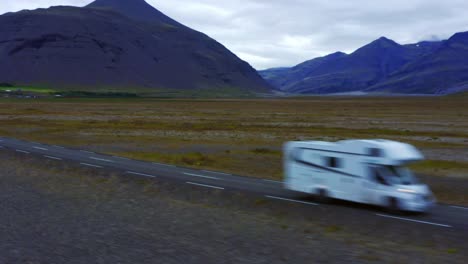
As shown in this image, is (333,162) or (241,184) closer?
(333,162)

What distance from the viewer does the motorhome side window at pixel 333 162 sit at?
19.8 meters

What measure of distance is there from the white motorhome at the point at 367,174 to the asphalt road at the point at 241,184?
0.48m

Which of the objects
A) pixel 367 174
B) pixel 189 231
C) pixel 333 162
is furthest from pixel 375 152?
pixel 189 231

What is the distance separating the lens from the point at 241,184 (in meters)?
25.0

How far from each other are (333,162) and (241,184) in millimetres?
6163

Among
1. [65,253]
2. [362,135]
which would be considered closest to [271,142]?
[362,135]

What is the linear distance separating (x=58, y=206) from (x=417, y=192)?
1265cm

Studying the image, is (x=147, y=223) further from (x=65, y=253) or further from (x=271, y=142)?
(x=271, y=142)

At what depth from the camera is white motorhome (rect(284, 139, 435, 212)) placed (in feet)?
60.8

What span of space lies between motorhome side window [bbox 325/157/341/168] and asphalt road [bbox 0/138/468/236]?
150 cm

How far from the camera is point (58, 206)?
64.4 feet

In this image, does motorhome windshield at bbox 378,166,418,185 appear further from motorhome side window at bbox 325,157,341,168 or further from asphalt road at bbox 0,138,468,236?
motorhome side window at bbox 325,157,341,168

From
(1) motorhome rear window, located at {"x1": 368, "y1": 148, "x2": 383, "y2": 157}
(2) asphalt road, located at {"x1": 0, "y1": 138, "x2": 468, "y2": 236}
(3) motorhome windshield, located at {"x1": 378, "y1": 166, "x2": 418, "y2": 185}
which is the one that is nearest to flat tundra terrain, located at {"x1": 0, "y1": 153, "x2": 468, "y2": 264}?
(2) asphalt road, located at {"x1": 0, "y1": 138, "x2": 468, "y2": 236}

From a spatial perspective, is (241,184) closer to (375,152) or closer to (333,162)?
(333,162)
